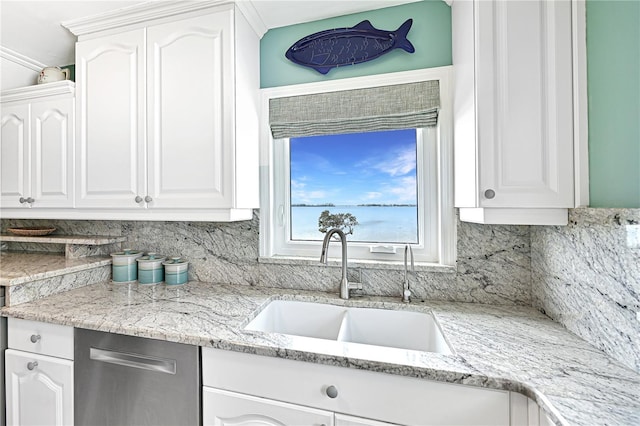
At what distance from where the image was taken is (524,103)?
1001mm

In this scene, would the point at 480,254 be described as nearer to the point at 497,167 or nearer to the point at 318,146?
the point at 497,167

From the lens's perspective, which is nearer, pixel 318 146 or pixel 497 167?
pixel 497 167

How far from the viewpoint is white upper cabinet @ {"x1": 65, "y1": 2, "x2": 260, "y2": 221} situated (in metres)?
1.38

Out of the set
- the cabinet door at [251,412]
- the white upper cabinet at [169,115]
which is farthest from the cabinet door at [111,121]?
the cabinet door at [251,412]

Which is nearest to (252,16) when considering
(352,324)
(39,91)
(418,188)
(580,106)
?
(418,188)

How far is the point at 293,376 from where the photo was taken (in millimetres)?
947

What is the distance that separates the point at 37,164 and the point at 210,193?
47.6 inches

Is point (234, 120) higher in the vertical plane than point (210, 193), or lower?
higher

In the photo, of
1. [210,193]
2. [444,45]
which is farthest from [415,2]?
[210,193]

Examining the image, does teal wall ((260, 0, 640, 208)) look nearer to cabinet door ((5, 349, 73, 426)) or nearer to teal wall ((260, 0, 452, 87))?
teal wall ((260, 0, 452, 87))

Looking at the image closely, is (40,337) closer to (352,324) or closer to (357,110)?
(352,324)

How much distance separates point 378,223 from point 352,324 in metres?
0.54

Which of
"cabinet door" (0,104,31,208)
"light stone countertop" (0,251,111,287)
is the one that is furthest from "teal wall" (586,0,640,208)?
"cabinet door" (0,104,31,208)

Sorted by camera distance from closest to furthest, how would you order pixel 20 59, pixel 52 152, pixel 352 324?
pixel 352 324, pixel 52 152, pixel 20 59
